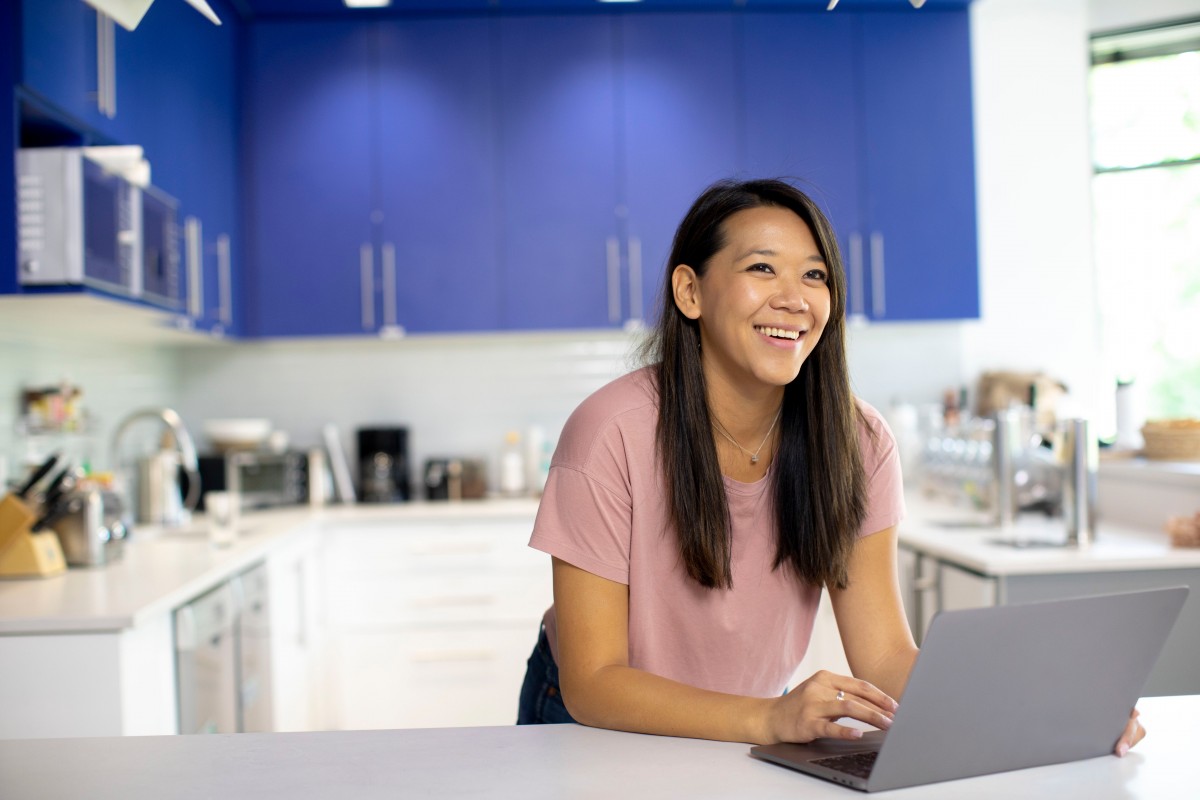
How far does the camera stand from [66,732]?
6.64 ft

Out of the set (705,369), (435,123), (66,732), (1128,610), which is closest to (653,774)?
(1128,610)

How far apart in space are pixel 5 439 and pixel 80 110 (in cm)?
94

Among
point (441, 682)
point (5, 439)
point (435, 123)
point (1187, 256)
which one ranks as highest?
point (435, 123)

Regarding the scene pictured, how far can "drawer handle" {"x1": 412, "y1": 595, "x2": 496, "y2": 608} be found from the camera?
3.82 meters

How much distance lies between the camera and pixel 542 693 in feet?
5.31

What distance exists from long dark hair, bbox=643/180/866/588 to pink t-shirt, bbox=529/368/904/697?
0.02 meters

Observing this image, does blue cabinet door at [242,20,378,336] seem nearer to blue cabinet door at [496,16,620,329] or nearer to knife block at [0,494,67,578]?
blue cabinet door at [496,16,620,329]

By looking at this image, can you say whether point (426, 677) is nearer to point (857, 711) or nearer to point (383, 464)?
point (383, 464)

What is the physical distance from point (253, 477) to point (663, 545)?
2882 millimetres

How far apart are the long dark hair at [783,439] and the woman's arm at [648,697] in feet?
0.48

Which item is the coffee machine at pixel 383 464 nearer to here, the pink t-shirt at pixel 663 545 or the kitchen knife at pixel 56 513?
the kitchen knife at pixel 56 513

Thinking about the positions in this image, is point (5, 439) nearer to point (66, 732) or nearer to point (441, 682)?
point (66, 732)

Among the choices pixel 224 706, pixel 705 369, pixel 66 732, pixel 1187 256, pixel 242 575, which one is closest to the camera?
pixel 705 369

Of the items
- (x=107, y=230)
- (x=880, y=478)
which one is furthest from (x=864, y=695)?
(x=107, y=230)
